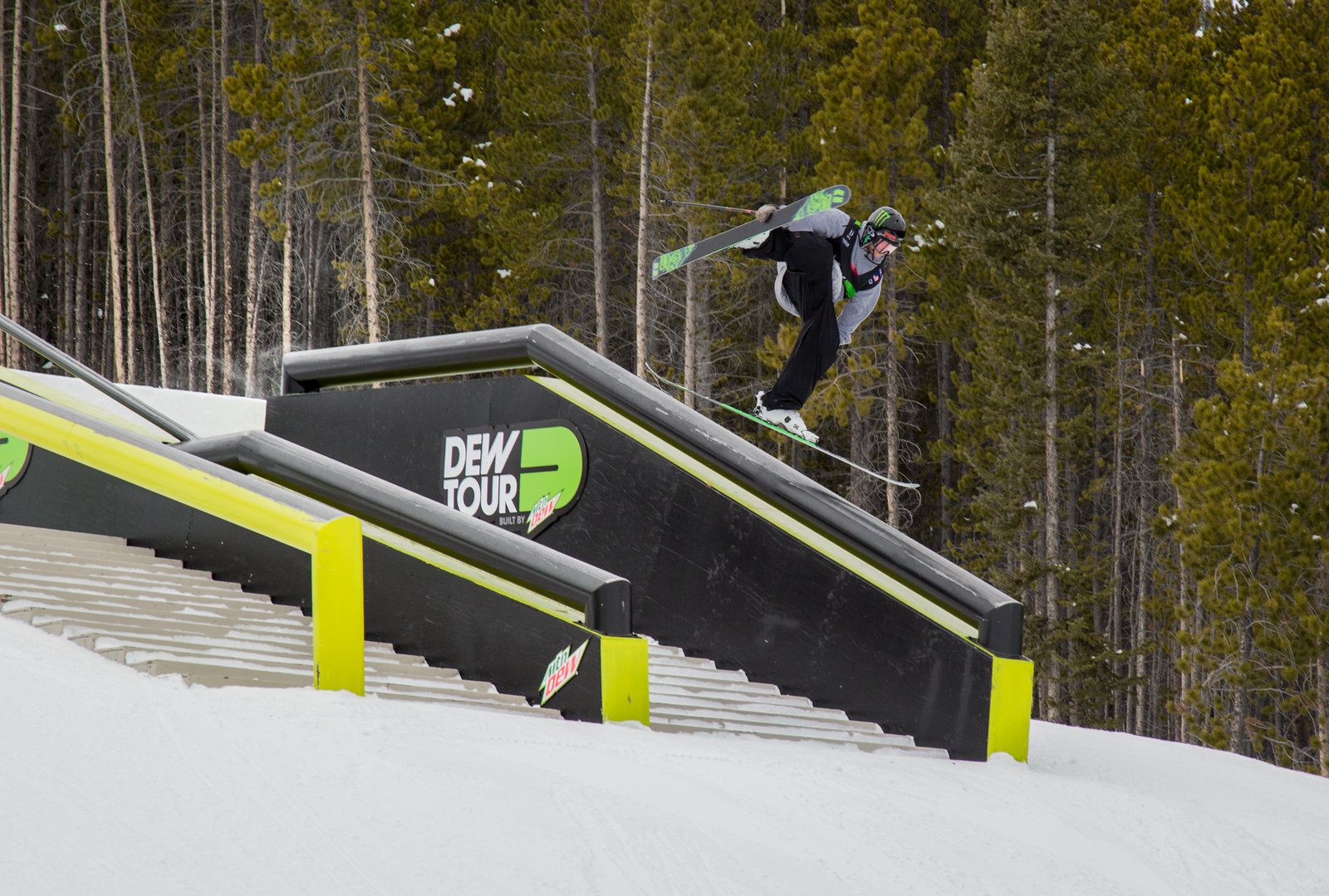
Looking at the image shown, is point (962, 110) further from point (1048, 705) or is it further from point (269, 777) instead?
point (269, 777)

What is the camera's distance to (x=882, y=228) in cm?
594

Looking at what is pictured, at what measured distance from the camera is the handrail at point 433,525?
4023mm

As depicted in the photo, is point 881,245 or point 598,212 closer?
point 881,245

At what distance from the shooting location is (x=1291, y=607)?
16.1 m

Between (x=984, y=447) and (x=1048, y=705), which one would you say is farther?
(x=984, y=447)

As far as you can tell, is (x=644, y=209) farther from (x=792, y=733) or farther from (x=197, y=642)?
(x=197, y=642)

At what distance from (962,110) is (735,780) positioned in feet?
64.1

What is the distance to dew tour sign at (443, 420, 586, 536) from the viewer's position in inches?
228

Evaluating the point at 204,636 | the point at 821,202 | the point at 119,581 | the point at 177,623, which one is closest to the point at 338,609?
the point at 204,636

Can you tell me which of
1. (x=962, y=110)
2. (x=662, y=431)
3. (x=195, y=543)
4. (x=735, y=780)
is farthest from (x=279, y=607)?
(x=962, y=110)

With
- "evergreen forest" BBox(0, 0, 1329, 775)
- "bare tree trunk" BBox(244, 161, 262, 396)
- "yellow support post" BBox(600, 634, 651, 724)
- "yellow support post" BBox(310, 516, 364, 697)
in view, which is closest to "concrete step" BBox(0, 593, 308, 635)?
"yellow support post" BBox(310, 516, 364, 697)

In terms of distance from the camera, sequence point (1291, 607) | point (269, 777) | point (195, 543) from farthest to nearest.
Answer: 1. point (1291, 607)
2. point (195, 543)
3. point (269, 777)

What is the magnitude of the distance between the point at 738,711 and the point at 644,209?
651 inches

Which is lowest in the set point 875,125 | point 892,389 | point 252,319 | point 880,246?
point 880,246
